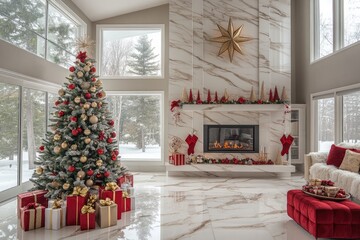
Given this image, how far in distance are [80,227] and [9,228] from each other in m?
0.85

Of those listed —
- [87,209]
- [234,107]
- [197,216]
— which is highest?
[234,107]

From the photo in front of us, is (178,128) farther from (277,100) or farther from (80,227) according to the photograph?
(80,227)

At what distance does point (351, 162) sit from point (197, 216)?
2.69 metres

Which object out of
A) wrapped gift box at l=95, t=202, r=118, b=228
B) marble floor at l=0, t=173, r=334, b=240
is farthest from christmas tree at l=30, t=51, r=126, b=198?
marble floor at l=0, t=173, r=334, b=240

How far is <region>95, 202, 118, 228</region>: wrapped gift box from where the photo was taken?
349 cm

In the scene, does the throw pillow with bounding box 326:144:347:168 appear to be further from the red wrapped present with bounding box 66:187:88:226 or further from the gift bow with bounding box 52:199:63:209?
the gift bow with bounding box 52:199:63:209

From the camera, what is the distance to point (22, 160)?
4.88 metres

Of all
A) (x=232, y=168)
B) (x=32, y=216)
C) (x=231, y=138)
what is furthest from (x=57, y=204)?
(x=231, y=138)

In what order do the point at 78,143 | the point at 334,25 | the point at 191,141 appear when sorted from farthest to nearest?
the point at 191,141, the point at 334,25, the point at 78,143

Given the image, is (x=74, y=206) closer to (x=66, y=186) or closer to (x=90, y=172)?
(x=66, y=186)

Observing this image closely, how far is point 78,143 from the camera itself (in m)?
3.99

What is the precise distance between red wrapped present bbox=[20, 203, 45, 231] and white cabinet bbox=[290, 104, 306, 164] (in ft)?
20.1

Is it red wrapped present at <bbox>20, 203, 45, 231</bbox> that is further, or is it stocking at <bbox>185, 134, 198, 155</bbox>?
stocking at <bbox>185, 134, 198, 155</bbox>

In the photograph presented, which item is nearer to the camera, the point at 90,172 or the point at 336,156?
the point at 90,172
